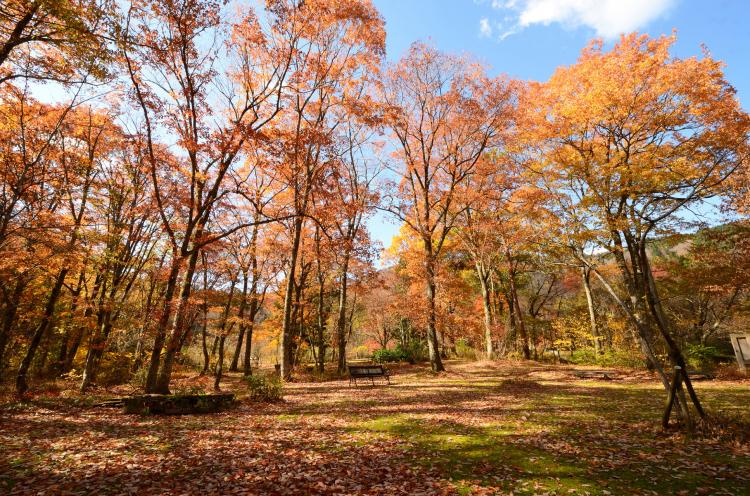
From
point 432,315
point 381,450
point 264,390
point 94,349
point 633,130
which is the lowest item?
point 381,450

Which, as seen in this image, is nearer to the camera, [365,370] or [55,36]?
[55,36]

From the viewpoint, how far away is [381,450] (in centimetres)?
620

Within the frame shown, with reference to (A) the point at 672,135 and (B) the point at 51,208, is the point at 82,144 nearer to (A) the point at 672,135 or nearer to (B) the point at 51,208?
(B) the point at 51,208

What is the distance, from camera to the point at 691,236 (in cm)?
1312

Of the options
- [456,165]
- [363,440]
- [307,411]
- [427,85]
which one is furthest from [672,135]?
[307,411]

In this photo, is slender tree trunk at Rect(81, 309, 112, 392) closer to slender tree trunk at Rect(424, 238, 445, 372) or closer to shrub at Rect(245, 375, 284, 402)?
shrub at Rect(245, 375, 284, 402)

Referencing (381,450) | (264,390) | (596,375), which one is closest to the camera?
(381,450)

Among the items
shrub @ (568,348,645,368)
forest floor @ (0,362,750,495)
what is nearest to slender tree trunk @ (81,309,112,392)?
forest floor @ (0,362,750,495)

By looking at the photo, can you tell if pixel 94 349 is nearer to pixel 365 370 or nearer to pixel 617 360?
pixel 365 370

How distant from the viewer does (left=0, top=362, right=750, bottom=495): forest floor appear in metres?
4.63

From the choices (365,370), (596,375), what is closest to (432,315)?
(365,370)

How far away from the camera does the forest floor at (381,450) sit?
4.63 metres

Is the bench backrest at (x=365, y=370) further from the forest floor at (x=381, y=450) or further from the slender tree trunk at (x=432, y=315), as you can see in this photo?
the forest floor at (x=381, y=450)

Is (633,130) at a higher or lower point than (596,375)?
higher
